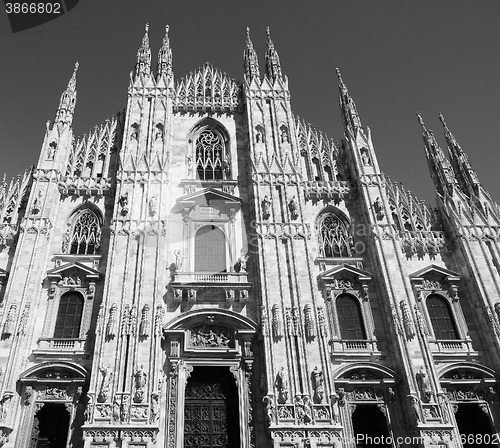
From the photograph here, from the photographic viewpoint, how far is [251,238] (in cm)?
2252

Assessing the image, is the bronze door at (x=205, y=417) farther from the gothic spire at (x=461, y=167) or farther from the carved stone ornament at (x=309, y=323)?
the gothic spire at (x=461, y=167)

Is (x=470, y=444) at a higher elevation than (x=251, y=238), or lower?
lower

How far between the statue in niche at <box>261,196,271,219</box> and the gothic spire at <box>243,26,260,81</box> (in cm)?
899

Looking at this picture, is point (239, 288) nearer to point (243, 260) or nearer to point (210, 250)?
point (243, 260)

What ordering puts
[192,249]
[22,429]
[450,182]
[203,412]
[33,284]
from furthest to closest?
[450,182] < [192,249] < [33,284] < [203,412] < [22,429]

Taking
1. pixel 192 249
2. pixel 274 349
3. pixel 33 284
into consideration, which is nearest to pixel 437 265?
pixel 274 349

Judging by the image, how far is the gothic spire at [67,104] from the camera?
83.0 ft

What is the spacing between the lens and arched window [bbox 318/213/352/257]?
22844 mm

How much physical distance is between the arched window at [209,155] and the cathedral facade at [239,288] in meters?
0.13

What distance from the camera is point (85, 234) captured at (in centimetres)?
2242

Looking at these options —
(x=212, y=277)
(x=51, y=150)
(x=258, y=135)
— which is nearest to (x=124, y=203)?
(x=51, y=150)

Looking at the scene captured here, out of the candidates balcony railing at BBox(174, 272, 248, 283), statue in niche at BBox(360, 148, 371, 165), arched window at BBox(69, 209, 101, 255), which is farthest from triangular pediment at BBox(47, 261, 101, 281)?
statue in niche at BBox(360, 148, 371, 165)

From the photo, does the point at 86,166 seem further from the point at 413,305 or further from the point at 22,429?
the point at 413,305

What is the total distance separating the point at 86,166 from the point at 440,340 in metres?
19.1
